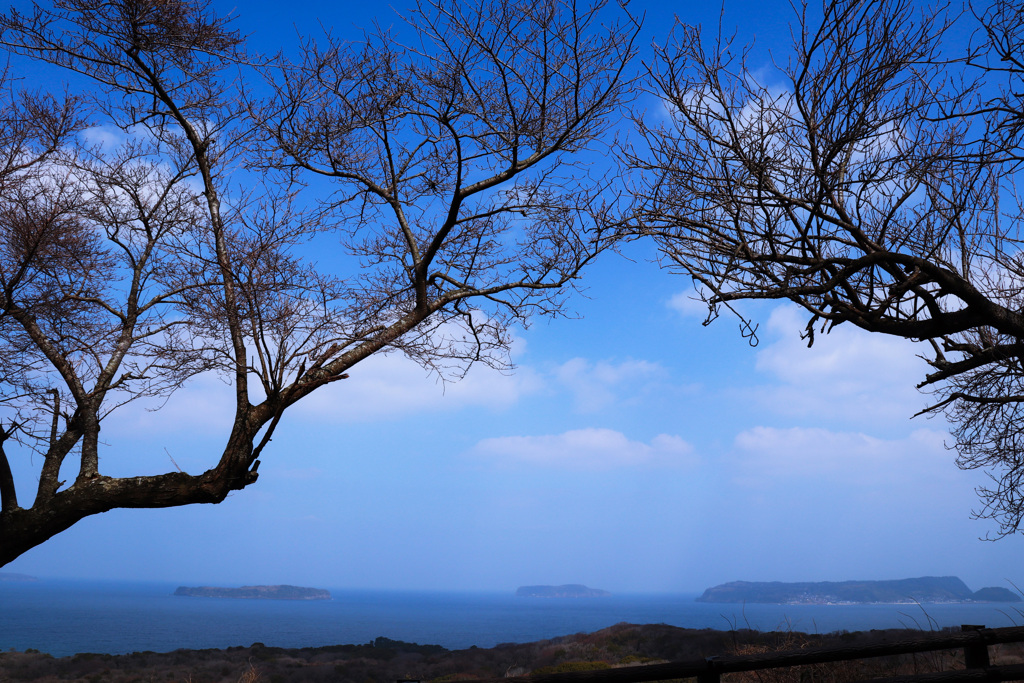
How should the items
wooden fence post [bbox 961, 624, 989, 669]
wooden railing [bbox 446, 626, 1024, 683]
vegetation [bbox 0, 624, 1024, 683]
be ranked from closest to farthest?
wooden railing [bbox 446, 626, 1024, 683], wooden fence post [bbox 961, 624, 989, 669], vegetation [bbox 0, 624, 1024, 683]

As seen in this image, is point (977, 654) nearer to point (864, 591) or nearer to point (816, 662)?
point (816, 662)

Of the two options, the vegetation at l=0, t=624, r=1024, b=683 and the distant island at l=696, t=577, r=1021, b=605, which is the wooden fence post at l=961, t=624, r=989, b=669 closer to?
the vegetation at l=0, t=624, r=1024, b=683

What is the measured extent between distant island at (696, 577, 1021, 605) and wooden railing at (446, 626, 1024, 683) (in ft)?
237

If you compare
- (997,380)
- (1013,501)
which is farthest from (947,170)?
(1013,501)

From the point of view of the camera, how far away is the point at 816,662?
165 inches

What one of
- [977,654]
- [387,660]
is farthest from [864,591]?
[977,654]

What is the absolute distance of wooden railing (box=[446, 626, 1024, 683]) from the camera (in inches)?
140

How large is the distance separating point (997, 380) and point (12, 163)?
40.0 ft

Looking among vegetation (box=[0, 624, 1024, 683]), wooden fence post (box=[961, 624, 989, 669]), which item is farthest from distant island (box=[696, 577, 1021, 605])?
wooden fence post (box=[961, 624, 989, 669])

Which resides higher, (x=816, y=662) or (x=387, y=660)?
(x=816, y=662)

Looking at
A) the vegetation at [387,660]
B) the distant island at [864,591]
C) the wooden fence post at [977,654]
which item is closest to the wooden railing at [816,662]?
the wooden fence post at [977,654]

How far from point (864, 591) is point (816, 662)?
156 metres

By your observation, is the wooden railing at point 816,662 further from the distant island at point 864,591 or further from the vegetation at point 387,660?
the distant island at point 864,591

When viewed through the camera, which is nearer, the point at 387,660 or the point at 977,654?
the point at 977,654
